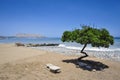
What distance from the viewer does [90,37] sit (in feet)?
41.3

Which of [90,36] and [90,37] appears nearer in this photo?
[90,37]

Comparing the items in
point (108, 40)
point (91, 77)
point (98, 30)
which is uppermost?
point (98, 30)

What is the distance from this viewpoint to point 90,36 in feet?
41.7

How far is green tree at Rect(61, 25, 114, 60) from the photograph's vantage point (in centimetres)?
1260

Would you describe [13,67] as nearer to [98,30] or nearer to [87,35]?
[87,35]

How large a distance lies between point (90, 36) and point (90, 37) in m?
0.13

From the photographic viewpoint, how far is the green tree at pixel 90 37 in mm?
12602

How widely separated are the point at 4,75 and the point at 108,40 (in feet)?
31.1

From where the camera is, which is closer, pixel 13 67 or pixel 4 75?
pixel 4 75

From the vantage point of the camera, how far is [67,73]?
1025 cm

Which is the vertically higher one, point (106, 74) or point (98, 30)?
point (98, 30)

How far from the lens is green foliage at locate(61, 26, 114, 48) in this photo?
12.6m

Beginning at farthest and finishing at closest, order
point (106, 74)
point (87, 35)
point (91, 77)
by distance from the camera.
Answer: point (87, 35)
point (106, 74)
point (91, 77)

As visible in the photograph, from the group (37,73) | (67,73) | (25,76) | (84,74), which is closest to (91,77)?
(84,74)
